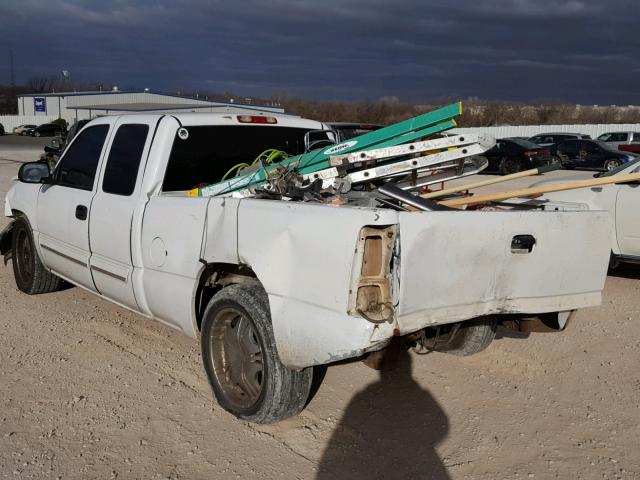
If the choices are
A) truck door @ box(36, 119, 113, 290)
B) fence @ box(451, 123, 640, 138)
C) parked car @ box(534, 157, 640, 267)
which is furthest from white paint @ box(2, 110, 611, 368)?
fence @ box(451, 123, 640, 138)

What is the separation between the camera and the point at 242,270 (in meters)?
4.05

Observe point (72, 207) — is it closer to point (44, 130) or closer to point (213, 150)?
point (213, 150)

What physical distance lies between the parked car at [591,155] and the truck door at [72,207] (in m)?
23.7

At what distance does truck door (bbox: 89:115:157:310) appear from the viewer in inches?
187

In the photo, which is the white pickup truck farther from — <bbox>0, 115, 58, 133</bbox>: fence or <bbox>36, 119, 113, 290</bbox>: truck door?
<bbox>0, 115, 58, 133</bbox>: fence

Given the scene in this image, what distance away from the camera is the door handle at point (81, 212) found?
529 cm

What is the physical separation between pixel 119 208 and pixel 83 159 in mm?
1024

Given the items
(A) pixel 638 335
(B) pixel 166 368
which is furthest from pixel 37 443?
(A) pixel 638 335

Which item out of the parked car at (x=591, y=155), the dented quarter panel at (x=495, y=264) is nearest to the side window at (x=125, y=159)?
the dented quarter panel at (x=495, y=264)

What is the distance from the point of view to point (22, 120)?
75.3m

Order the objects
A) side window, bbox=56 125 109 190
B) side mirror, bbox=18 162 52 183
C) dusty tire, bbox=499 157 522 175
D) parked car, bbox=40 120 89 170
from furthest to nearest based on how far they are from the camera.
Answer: dusty tire, bbox=499 157 522 175 < parked car, bbox=40 120 89 170 < side mirror, bbox=18 162 52 183 < side window, bbox=56 125 109 190

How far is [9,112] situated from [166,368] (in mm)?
104375

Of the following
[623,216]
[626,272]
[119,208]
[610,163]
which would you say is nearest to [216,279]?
[119,208]

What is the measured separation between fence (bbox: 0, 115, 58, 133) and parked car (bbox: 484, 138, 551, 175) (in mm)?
60966
